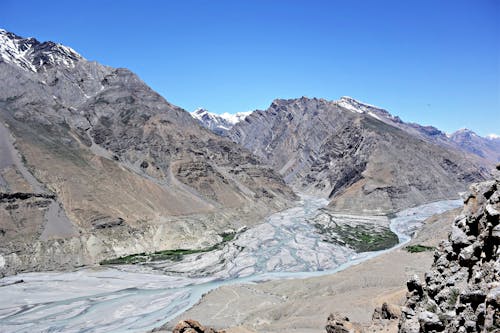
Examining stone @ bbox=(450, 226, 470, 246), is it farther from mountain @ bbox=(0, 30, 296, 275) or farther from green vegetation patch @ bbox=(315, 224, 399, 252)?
green vegetation patch @ bbox=(315, 224, 399, 252)

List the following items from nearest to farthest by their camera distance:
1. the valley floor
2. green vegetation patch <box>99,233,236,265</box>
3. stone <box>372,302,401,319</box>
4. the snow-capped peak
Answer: stone <box>372,302,401,319</box>, the valley floor, green vegetation patch <box>99,233,236,265</box>, the snow-capped peak

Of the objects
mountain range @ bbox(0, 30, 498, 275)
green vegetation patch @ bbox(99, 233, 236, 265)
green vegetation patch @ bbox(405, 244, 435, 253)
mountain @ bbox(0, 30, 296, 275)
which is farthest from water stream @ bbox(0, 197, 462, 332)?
green vegetation patch @ bbox(405, 244, 435, 253)

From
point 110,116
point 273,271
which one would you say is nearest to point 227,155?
point 110,116

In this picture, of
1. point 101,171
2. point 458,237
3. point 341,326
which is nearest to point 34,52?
point 101,171

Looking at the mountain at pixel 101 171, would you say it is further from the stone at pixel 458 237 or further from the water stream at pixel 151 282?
the stone at pixel 458 237

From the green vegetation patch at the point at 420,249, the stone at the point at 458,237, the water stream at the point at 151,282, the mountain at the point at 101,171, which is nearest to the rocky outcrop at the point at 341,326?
the stone at the point at 458,237
